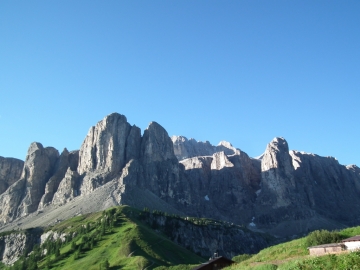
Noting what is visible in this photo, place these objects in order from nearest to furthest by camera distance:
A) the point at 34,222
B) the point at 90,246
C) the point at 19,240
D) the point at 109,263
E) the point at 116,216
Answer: the point at 109,263
the point at 90,246
the point at 116,216
the point at 19,240
the point at 34,222

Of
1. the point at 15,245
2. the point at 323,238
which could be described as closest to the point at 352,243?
the point at 323,238

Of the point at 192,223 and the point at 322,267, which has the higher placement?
the point at 192,223

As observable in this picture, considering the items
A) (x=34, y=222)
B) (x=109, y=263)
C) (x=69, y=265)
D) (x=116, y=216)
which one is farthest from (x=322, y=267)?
(x=34, y=222)

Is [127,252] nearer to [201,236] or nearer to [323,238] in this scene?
[201,236]

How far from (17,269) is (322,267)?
12862 centimetres

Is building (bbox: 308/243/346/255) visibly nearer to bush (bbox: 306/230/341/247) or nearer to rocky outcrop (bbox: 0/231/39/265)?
bush (bbox: 306/230/341/247)

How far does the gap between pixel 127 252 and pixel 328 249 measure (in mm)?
84300

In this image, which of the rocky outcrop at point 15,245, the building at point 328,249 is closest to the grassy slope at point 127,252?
the rocky outcrop at point 15,245

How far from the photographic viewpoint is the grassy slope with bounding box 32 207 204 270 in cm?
10794

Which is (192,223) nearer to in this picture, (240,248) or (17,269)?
(240,248)

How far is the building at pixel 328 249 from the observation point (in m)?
39.8

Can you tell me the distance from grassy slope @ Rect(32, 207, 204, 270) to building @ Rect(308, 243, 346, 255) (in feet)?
211

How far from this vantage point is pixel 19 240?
17188 cm

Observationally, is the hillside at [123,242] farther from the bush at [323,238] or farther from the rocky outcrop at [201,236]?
the bush at [323,238]
